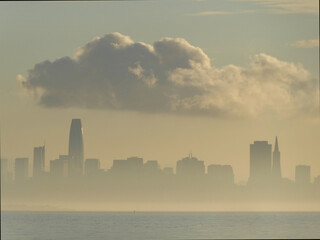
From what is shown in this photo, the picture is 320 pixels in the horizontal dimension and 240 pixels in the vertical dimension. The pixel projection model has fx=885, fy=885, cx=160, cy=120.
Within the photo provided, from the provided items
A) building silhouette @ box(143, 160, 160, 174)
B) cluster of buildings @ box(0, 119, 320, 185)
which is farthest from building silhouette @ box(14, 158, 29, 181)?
building silhouette @ box(143, 160, 160, 174)

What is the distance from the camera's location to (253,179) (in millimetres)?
40938

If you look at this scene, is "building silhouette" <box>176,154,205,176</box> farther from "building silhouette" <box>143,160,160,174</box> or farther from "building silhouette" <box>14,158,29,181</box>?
"building silhouette" <box>14,158,29,181</box>

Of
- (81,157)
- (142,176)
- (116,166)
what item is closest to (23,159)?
(81,157)

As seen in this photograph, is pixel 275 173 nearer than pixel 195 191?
Yes

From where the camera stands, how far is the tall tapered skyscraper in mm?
31917

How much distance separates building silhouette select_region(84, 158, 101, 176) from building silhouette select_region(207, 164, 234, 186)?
6436 millimetres

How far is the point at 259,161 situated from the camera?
40.6 metres

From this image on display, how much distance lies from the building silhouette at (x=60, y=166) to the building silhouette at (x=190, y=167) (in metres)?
7.54

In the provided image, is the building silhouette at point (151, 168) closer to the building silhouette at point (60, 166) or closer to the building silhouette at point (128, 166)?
the building silhouette at point (128, 166)

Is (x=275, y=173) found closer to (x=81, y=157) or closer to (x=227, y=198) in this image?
(x=227, y=198)

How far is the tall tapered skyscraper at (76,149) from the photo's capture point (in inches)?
1257

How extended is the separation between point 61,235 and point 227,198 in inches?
378

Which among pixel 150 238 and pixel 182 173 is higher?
pixel 182 173

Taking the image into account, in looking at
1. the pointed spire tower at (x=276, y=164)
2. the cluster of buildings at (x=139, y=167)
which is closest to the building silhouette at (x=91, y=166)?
the cluster of buildings at (x=139, y=167)
